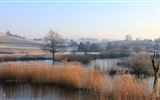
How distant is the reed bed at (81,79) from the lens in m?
15.2

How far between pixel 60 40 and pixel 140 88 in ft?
148

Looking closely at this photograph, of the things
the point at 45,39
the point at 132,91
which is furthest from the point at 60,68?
the point at 45,39

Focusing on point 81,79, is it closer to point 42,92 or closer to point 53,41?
point 42,92

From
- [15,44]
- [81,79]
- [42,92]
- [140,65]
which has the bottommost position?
[15,44]

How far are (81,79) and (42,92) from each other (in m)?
2.43

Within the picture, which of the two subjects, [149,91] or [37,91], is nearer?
[149,91]

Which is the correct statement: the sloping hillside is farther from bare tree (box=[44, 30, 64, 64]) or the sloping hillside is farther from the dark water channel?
the dark water channel

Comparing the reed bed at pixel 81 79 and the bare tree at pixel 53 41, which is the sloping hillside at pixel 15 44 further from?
the reed bed at pixel 81 79

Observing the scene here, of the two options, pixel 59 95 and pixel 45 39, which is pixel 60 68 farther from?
pixel 45 39

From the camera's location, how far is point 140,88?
1497 cm

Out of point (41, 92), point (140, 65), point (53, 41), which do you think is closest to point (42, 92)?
point (41, 92)

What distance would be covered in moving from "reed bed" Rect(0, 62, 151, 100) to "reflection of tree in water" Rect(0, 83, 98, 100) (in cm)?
50

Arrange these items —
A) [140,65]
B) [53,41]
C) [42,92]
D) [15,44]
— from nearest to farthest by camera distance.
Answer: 1. [42,92]
2. [140,65]
3. [53,41]
4. [15,44]

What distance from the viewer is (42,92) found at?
1870cm
